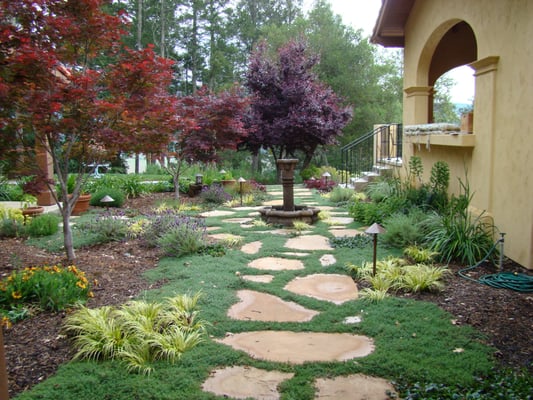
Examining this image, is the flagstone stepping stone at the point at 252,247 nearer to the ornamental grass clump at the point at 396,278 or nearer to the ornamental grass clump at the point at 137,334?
the ornamental grass clump at the point at 396,278

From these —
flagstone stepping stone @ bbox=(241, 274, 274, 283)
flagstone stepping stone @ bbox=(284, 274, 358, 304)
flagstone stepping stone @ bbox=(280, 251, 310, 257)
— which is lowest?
flagstone stepping stone @ bbox=(284, 274, 358, 304)

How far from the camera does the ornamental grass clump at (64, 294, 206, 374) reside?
2.73 m

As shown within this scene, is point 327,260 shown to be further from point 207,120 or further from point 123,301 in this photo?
point 207,120

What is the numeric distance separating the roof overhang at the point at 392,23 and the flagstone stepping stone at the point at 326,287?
5733 mm

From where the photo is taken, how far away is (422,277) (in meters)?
3.95

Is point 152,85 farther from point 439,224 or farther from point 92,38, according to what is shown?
point 439,224

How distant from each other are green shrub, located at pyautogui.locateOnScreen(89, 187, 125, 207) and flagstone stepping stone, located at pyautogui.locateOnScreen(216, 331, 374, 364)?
721 cm

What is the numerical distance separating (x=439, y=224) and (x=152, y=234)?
3.70m

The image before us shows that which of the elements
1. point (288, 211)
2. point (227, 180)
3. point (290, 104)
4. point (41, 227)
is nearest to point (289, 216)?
point (288, 211)

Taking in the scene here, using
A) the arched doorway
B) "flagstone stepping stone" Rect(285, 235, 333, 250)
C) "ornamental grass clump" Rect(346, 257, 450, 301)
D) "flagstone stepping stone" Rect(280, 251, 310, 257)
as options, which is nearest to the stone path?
"ornamental grass clump" Rect(346, 257, 450, 301)

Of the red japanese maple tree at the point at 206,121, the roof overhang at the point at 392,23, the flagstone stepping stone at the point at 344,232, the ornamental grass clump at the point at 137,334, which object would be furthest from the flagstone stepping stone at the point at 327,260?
the red japanese maple tree at the point at 206,121

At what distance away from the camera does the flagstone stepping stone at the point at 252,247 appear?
561 centimetres

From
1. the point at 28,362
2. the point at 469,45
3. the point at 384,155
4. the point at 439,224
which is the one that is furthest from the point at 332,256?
the point at 384,155

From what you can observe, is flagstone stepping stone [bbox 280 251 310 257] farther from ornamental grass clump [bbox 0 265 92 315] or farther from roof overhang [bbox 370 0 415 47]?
roof overhang [bbox 370 0 415 47]
